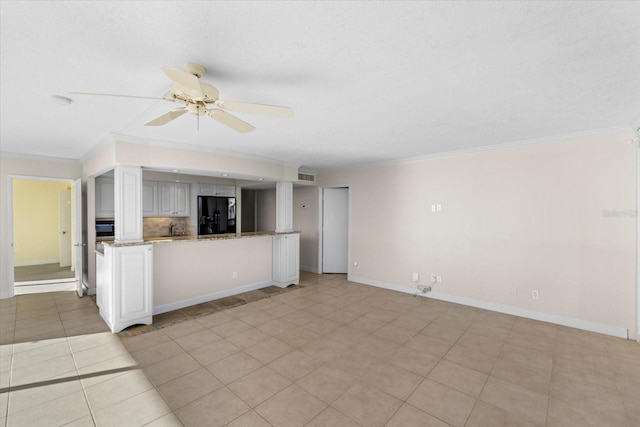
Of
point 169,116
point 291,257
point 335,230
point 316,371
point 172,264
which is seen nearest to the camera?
point 169,116

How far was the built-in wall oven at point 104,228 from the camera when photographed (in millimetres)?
5438

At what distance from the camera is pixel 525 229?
3.97 meters

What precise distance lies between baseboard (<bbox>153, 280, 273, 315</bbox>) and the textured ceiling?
254cm

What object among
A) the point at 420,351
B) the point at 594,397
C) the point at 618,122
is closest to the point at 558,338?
the point at 594,397

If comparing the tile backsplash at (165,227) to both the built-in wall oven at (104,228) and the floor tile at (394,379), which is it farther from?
the floor tile at (394,379)

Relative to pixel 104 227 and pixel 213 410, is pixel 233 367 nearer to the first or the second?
pixel 213 410

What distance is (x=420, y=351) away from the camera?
3.03 m

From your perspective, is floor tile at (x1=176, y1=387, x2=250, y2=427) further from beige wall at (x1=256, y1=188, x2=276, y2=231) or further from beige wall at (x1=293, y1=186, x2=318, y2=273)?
beige wall at (x1=256, y1=188, x2=276, y2=231)

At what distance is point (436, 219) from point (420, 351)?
8.09 feet

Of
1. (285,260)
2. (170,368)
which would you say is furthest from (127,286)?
(285,260)

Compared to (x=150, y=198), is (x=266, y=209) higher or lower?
lower

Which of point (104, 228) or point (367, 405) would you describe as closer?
point (367, 405)

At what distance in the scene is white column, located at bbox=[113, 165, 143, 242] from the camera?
142 inches

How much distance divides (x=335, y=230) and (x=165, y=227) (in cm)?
391
